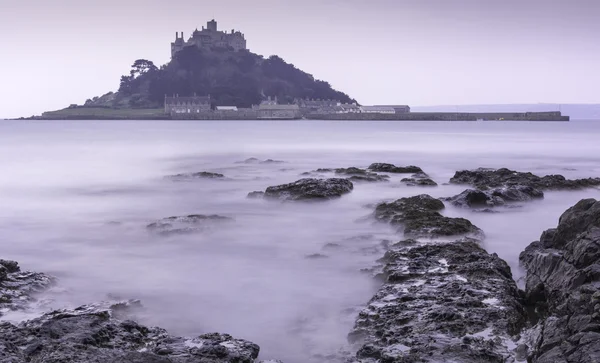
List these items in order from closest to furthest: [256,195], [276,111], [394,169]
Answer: [256,195] → [394,169] → [276,111]

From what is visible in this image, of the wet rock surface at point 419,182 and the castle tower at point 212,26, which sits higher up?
the castle tower at point 212,26

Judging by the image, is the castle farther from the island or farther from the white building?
the white building

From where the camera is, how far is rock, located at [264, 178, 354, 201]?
480 inches

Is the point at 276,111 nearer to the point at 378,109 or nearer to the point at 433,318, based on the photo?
the point at 378,109

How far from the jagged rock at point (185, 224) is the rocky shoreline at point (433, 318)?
2838mm

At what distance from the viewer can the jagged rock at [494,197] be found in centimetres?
1089

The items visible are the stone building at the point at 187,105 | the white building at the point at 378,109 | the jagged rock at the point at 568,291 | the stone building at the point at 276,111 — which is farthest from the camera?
the white building at the point at 378,109

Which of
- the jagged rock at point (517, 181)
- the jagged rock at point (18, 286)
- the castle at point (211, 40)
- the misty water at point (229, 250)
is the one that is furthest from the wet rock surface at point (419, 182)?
the castle at point (211, 40)

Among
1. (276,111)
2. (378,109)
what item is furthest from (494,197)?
(378,109)

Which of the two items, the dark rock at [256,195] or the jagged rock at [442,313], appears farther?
the dark rock at [256,195]

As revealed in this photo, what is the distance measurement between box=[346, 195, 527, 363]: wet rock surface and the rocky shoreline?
0.03 feet

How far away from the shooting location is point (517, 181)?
1377 cm

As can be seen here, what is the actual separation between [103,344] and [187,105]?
131214 millimetres

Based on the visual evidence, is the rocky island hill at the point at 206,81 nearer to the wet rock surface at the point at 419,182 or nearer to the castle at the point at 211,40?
the castle at the point at 211,40
